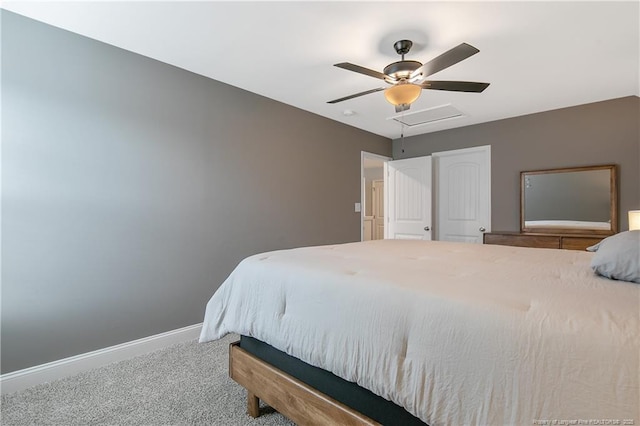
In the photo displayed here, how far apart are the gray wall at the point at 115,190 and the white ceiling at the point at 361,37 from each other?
0.24m

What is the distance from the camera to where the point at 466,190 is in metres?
4.29

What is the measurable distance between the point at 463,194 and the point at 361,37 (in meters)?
2.99

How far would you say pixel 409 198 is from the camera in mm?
4715

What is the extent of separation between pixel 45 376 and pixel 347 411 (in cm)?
208

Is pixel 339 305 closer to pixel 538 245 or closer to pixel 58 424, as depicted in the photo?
pixel 58 424

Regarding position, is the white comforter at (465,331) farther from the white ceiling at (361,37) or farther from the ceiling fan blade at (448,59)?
the white ceiling at (361,37)

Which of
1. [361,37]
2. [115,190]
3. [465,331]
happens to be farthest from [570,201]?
[115,190]

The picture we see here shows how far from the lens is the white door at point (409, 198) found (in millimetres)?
4503

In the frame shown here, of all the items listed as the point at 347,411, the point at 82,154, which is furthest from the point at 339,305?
the point at 82,154

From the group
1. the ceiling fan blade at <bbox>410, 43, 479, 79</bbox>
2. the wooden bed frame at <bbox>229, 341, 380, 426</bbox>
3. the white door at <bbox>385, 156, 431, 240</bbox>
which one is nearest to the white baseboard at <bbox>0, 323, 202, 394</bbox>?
the wooden bed frame at <bbox>229, 341, 380, 426</bbox>

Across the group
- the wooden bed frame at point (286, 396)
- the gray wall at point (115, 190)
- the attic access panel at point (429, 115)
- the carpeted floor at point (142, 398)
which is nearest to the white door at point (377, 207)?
the attic access panel at point (429, 115)

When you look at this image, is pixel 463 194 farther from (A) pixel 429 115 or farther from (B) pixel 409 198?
(A) pixel 429 115

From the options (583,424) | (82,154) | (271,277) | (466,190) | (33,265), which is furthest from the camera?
(466,190)

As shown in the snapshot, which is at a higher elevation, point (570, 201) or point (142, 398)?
point (570, 201)
